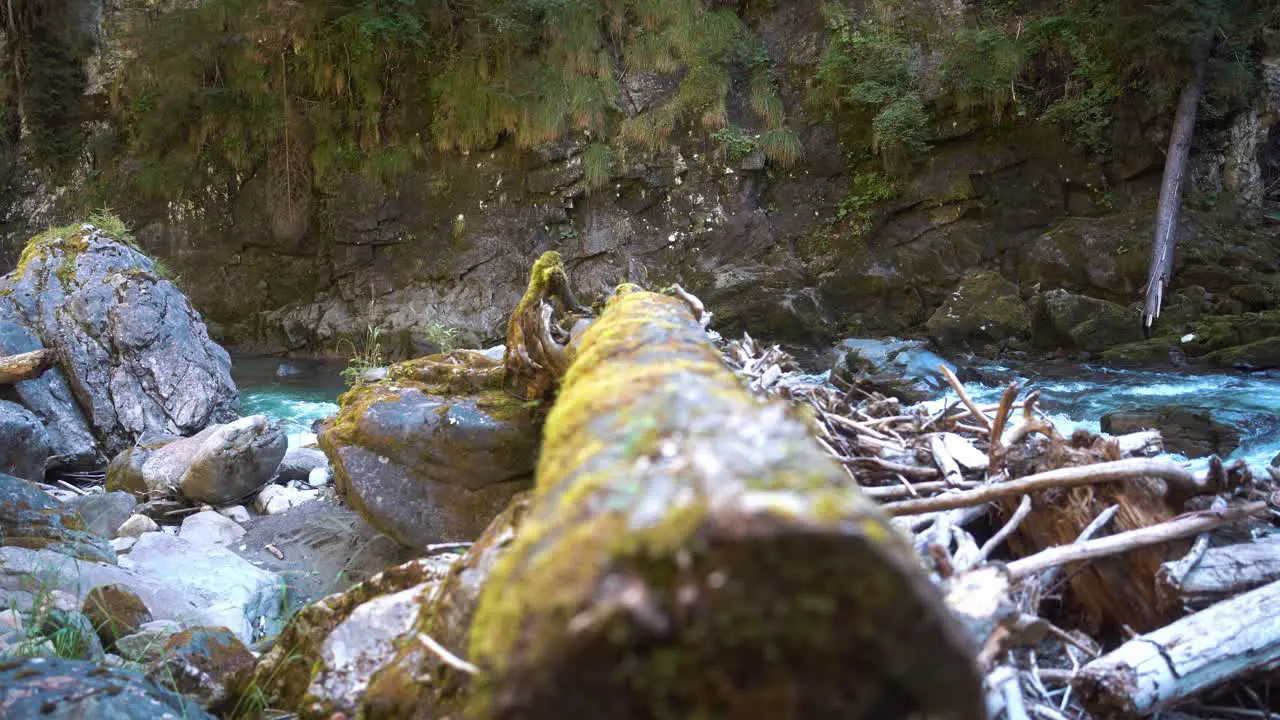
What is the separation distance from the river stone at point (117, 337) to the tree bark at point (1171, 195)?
12235 mm

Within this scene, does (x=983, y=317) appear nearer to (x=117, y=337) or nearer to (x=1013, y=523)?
(x=1013, y=523)

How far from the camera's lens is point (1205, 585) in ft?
7.37

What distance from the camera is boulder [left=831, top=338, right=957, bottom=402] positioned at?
923 centimetres

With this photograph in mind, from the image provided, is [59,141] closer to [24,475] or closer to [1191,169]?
[24,475]

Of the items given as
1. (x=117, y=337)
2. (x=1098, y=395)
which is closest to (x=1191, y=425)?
(x=1098, y=395)

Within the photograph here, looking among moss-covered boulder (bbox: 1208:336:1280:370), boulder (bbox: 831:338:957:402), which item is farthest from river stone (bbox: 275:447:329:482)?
moss-covered boulder (bbox: 1208:336:1280:370)

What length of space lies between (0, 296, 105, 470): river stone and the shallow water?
197 cm

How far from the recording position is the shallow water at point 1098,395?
7961mm

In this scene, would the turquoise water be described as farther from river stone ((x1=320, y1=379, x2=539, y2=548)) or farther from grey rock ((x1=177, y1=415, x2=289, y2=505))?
river stone ((x1=320, y1=379, x2=539, y2=548))

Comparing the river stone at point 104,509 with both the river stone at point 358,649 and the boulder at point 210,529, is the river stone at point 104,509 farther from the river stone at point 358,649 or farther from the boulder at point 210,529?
the river stone at point 358,649

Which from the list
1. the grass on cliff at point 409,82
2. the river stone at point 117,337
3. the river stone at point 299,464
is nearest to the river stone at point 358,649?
the river stone at point 299,464

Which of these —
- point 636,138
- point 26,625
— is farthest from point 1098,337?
point 26,625

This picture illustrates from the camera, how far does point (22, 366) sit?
262 inches

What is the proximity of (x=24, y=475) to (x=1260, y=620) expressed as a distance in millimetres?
7514
